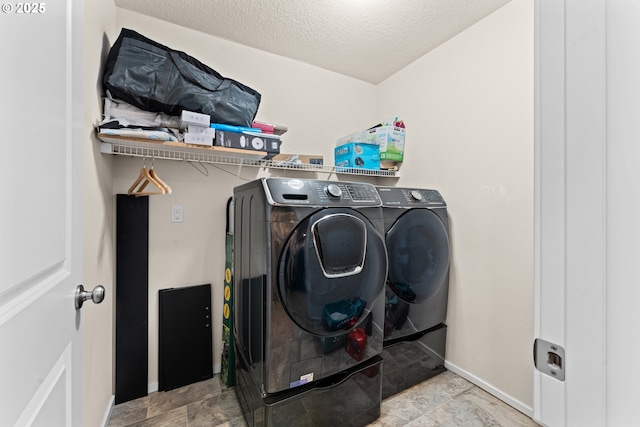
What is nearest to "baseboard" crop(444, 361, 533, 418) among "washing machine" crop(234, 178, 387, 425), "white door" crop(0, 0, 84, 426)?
"washing machine" crop(234, 178, 387, 425)

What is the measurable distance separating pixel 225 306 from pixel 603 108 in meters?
2.12

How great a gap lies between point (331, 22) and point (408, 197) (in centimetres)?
136

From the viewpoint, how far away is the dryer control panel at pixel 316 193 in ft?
4.34

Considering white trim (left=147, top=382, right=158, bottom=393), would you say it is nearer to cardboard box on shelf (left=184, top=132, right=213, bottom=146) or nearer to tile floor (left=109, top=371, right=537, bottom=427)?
tile floor (left=109, top=371, right=537, bottom=427)

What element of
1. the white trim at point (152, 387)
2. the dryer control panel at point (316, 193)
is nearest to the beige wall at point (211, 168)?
the white trim at point (152, 387)

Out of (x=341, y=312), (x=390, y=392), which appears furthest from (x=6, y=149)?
(x=390, y=392)

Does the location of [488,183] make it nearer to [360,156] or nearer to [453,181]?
[453,181]

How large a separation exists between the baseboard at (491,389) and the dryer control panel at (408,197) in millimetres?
1252

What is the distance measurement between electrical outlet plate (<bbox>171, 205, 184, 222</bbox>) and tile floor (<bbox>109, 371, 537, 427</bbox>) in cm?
118

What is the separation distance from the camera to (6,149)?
0.41m

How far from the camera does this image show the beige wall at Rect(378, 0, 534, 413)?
169 centimetres

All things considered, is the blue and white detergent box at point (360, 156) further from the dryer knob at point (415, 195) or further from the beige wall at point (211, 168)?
the dryer knob at point (415, 195)

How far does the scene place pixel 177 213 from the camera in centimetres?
195

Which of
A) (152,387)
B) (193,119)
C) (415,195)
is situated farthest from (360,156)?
(152,387)
